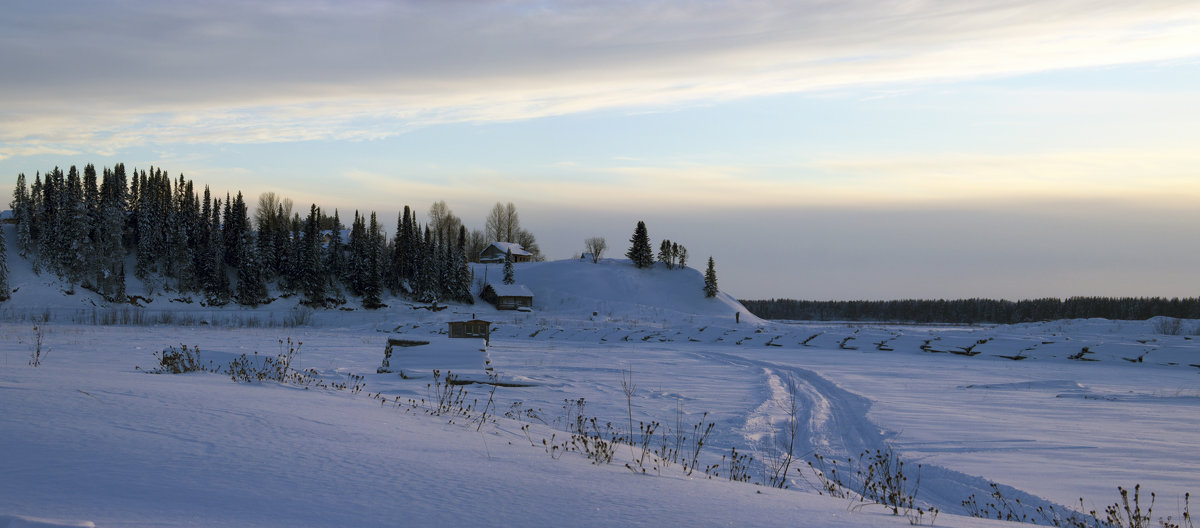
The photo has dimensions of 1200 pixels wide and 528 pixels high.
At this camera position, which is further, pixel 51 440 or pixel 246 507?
pixel 51 440

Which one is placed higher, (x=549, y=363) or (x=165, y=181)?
(x=165, y=181)

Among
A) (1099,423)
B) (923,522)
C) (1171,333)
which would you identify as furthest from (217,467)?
(1171,333)

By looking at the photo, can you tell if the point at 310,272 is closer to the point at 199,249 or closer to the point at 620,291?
the point at 199,249

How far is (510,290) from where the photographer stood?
7719 centimetres

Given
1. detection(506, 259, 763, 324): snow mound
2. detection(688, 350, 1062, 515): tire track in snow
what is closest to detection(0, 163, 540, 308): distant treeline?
detection(506, 259, 763, 324): snow mound

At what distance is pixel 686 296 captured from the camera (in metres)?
83.1

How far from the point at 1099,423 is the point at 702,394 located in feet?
24.0

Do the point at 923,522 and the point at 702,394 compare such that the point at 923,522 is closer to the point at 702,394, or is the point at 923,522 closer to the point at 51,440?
the point at 51,440

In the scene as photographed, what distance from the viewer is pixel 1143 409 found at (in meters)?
14.2

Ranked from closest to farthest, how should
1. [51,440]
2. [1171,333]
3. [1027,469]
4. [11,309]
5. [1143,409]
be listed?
[51,440], [1027,469], [1143,409], [1171,333], [11,309]

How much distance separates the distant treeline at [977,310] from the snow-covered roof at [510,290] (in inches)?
2002

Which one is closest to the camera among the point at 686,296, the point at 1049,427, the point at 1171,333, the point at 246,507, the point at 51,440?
the point at 246,507

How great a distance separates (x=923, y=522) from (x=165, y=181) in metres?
85.2

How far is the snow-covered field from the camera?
4.69 meters
